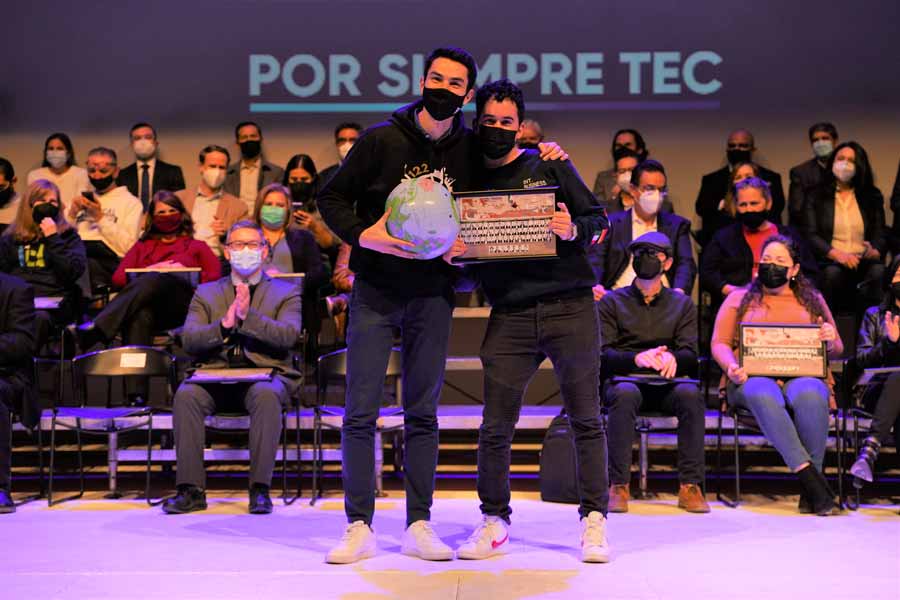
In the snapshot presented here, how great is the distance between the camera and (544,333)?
3.86 metres

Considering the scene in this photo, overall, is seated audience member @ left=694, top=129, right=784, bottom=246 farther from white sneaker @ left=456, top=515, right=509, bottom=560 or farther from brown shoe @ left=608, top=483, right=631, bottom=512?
white sneaker @ left=456, top=515, right=509, bottom=560

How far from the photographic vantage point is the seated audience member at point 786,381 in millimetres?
5113

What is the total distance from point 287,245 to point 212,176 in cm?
133

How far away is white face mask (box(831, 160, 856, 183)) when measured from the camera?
24.2 feet

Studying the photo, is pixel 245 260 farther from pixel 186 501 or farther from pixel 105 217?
pixel 105 217

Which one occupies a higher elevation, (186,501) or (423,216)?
(423,216)

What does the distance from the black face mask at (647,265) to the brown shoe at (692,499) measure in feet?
3.61

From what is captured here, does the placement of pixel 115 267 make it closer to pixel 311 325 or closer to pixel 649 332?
pixel 311 325

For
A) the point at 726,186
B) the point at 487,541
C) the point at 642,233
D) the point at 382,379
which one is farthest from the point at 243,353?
the point at 726,186

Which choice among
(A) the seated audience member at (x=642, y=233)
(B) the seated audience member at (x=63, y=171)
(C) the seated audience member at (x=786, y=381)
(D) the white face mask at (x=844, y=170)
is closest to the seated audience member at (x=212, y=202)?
(B) the seated audience member at (x=63, y=171)

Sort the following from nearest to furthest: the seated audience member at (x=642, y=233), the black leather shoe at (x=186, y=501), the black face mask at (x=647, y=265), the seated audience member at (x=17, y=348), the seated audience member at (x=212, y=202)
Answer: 1. the black leather shoe at (x=186, y=501)
2. the seated audience member at (x=17, y=348)
3. the black face mask at (x=647, y=265)
4. the seated audience member at (x=642, y=233)
5. the seated audience member at (x=212, y=202)

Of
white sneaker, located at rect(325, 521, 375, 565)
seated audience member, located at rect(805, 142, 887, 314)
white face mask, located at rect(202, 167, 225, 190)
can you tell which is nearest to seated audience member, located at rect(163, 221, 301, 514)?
white sneaker, located at rect(325, 521, 375, 565)

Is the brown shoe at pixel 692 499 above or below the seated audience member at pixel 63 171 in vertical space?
below

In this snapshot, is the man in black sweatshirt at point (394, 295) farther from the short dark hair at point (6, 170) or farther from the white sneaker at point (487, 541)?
the short dark hair at point (6, 170)
